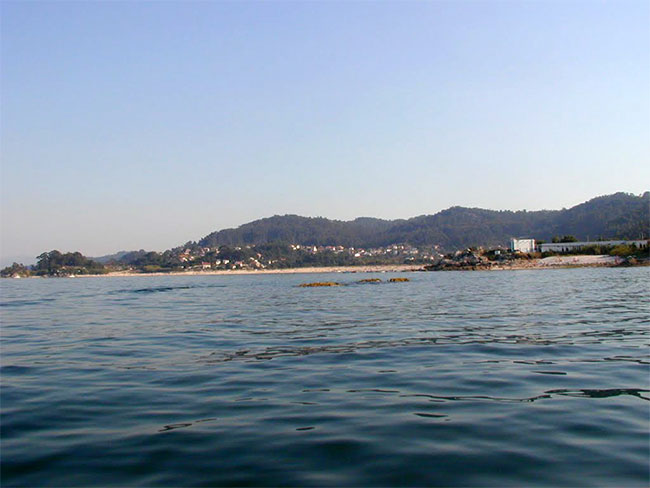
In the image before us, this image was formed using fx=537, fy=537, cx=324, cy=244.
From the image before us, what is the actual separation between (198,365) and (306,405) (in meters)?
5.08

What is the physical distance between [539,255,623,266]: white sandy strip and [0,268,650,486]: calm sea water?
371ft

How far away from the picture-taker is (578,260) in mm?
124750

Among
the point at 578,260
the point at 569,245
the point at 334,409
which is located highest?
the point at 569,245

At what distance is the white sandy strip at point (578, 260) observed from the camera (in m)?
121

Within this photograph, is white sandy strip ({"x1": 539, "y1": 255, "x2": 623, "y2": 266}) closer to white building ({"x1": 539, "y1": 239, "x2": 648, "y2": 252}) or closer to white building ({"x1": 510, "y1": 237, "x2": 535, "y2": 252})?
white building ({"x1": 539, "y1": 239, "x2": 648, "y2": 252})

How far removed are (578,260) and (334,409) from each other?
5104 inches

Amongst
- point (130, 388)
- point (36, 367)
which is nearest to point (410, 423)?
point (130, 388)

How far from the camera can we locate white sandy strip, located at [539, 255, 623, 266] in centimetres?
12069

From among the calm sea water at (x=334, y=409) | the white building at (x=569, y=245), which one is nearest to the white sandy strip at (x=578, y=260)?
the white building at (x=569, y=245)

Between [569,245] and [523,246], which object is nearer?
[569,245]

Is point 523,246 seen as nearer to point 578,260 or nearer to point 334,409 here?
point 578,260

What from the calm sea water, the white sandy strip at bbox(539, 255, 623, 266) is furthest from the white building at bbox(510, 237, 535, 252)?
the calm sea water

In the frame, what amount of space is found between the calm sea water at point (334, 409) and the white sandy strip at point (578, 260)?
371 ft

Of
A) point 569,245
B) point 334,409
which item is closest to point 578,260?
point 569,245
